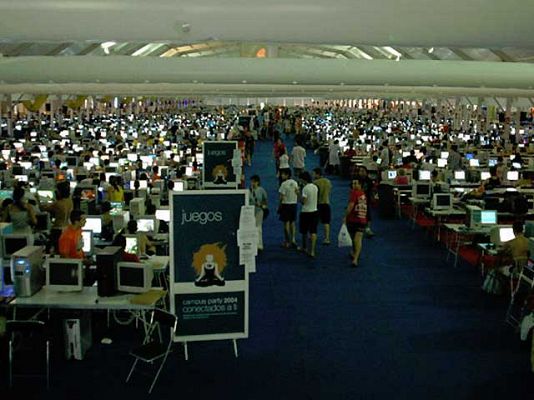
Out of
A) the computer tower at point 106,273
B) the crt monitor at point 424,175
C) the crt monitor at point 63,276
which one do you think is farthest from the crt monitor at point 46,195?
the crt monitor at point 424,175

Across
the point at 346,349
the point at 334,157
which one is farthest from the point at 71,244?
the point at 334,157

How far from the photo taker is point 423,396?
7.48m

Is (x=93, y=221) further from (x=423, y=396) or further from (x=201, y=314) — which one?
(x=423, y=396)

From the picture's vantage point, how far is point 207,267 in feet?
27.9

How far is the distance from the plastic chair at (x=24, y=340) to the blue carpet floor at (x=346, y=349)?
26 centimetres

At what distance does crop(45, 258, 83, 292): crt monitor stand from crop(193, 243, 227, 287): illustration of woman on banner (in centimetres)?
146

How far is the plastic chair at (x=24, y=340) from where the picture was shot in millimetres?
7808

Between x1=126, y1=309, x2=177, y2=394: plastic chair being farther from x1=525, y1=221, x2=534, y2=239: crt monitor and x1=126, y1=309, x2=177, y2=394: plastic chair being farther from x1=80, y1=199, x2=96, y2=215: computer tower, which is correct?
x1=80, y1=199, x2=96, y2=215: computer tower

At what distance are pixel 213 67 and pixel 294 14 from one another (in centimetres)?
722

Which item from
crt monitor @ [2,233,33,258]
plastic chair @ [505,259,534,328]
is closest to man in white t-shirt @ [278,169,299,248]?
plastic chair @ [505,259,534,328]

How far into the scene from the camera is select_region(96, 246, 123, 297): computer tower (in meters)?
8.54

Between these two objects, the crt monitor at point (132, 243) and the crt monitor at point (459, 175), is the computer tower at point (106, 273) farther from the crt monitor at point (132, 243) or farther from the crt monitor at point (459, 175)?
the crt monitor at point (459, 175)

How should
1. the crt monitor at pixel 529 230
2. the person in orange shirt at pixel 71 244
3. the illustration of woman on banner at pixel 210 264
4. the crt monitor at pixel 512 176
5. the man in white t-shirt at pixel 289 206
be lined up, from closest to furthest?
the illustration of woman on banner at pixel 210 264 → the person in orange shirt at pixel 71 244 → the crt monitor at pixel 529 230 → the man in white t-shirt at pixel 289 206 → the crt monitor at pixel 512 176

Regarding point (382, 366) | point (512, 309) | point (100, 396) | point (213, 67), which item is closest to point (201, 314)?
point (100, 396)
